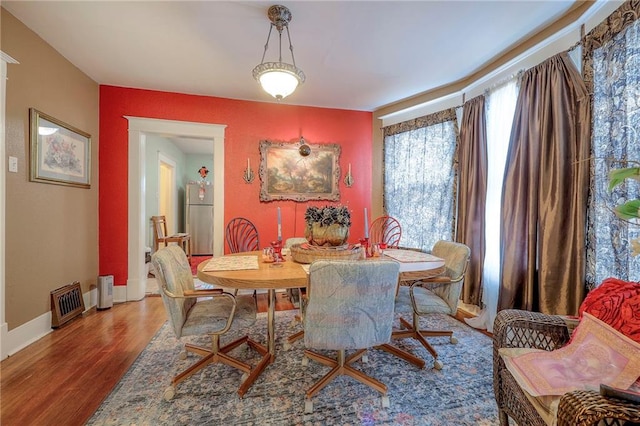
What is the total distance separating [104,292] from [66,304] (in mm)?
430

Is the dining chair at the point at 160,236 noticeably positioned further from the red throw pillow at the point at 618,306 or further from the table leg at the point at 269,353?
the red throw pillow at the point at 618,306

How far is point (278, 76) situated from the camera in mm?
1965

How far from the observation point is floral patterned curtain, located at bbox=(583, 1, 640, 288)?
5.01ft

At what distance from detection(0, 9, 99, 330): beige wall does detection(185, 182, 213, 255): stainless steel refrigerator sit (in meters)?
3.05

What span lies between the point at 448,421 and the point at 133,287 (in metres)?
3.53

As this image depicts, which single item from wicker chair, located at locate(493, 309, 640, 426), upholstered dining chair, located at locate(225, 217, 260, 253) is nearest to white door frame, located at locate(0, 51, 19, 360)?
upholstered dining chair, located at locate(225, 217, 260, 253)

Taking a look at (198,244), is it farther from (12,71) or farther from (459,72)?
(459,72)

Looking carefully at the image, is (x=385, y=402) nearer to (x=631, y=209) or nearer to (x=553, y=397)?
(x=553, y=397)

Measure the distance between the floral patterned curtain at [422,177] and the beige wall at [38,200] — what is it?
374 centimetres

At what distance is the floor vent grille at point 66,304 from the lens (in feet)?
7.92

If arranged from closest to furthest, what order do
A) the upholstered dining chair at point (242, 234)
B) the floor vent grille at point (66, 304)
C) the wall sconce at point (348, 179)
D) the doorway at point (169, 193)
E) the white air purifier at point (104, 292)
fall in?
1. the floor vent grille at point (66, 304)
2. the white air purifier at point (104, 292)
3. the upholstered dining chair at point (242, 234)
4. the wall sconce at point (348, 179)
5. the doorway at point (169, 193)

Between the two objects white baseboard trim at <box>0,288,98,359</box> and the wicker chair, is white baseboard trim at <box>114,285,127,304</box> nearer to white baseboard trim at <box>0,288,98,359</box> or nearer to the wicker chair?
white baseboard trim at <box>0,288,98,359</box>

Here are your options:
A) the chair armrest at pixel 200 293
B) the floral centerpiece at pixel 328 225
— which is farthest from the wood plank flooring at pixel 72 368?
the floral centerpiece at pixel 328 225

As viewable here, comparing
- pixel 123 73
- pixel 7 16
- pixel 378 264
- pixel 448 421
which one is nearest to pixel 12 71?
pixel 7 16
